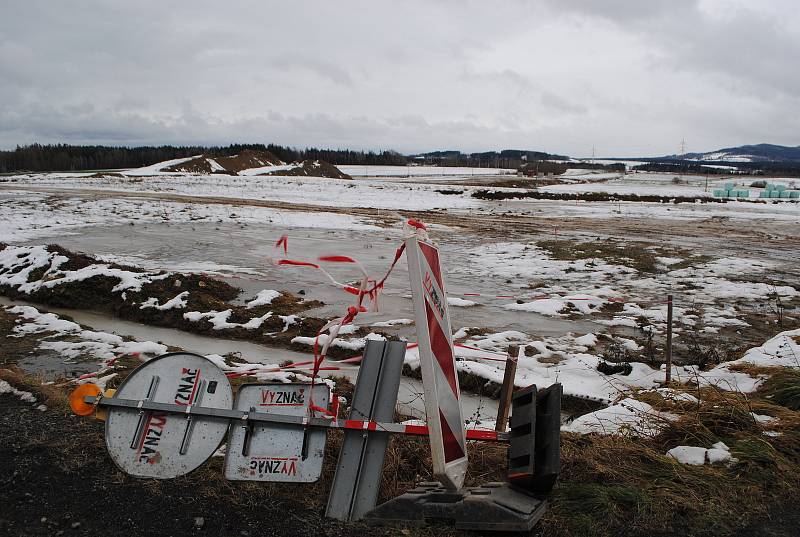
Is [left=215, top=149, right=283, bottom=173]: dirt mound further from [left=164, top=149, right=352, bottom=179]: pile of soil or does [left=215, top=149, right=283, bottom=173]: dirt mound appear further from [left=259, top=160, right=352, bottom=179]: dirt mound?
[left=259, top=160, right=352, bottom=179]: dirt mound

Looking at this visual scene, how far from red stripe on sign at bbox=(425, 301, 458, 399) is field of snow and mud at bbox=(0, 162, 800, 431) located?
7.44ft

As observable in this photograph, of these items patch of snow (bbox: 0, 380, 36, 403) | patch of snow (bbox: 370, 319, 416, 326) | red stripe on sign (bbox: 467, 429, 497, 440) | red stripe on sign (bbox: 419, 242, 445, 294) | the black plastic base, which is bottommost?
patch of snow (bbox: 370, 319, 416, 326)

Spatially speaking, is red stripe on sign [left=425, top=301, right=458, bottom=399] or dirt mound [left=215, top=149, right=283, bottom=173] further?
dirt mound [left=215, top=149, right=283, bottom=173]

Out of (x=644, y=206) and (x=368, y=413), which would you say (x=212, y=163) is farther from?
(x=368, y=413)

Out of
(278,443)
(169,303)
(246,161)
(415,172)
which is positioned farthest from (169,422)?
Result: (415,172)

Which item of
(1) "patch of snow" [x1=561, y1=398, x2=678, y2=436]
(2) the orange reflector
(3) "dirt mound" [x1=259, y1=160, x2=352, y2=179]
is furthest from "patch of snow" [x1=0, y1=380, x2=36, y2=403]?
(3) "dirt mound" [x1=259, y1=160, x2=352, y2=179]

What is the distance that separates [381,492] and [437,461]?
3.08 feet

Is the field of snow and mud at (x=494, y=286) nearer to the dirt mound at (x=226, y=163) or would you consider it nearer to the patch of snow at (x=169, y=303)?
the patch of snow at (x=169, y=303)

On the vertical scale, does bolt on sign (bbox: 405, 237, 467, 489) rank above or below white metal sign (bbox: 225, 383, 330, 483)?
above

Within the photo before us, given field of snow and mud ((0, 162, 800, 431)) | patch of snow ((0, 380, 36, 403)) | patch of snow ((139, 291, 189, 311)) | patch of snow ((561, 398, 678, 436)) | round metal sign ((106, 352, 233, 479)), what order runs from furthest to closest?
patch of snow ((139, 291, 189, 311)) → field of snow and mud ((0, 162, 800, 431)) → patch of snow ((0, 380, 36, 403)) → patch of snow ((561, 398, 678, 436)) → round metal sign ((106, 352, 233, 479))

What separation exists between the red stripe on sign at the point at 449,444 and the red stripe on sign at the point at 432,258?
100 cm

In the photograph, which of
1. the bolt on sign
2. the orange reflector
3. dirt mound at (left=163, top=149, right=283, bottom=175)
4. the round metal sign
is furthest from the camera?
dirt mound at (left=163, top=149, right=283, bottom=175)

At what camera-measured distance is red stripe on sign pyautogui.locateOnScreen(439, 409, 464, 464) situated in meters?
3.78

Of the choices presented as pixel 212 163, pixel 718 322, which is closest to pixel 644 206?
pixel 718 322
